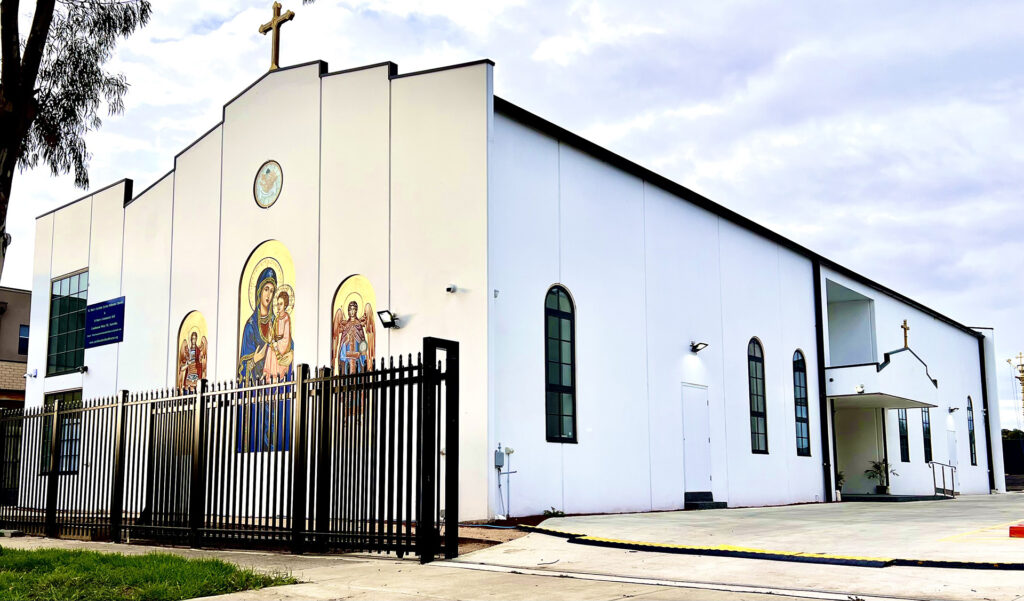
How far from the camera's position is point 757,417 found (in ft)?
73.7

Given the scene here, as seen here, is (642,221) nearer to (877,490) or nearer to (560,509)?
(560,509)

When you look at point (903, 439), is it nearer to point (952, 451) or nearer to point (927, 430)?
point (927, 430)

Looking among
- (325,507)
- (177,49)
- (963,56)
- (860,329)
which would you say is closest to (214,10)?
(177,49)

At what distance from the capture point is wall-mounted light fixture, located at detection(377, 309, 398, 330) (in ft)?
49.9

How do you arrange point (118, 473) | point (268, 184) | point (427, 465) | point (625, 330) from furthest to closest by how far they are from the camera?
point (268, 184), point (625, 330), point (118, 473), point (427, 465)

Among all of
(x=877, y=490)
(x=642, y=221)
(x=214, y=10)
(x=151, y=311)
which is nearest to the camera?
(x=214, y=10)

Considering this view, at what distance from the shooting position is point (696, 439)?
64.0 feet

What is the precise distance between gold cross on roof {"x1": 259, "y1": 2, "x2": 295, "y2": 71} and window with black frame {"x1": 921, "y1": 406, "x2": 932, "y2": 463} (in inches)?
964

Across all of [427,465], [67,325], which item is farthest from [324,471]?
[67,325]

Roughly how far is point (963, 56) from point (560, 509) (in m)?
12.4

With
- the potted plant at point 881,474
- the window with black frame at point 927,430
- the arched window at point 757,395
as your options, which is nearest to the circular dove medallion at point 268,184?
the arched window at point 757,395

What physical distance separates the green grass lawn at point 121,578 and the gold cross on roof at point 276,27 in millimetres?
11798

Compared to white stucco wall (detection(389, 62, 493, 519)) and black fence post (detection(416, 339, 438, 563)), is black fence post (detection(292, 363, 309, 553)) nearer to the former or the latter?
black fence post (detection(416, 339, 438, 563))

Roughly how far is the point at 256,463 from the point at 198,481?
137 centimetres
